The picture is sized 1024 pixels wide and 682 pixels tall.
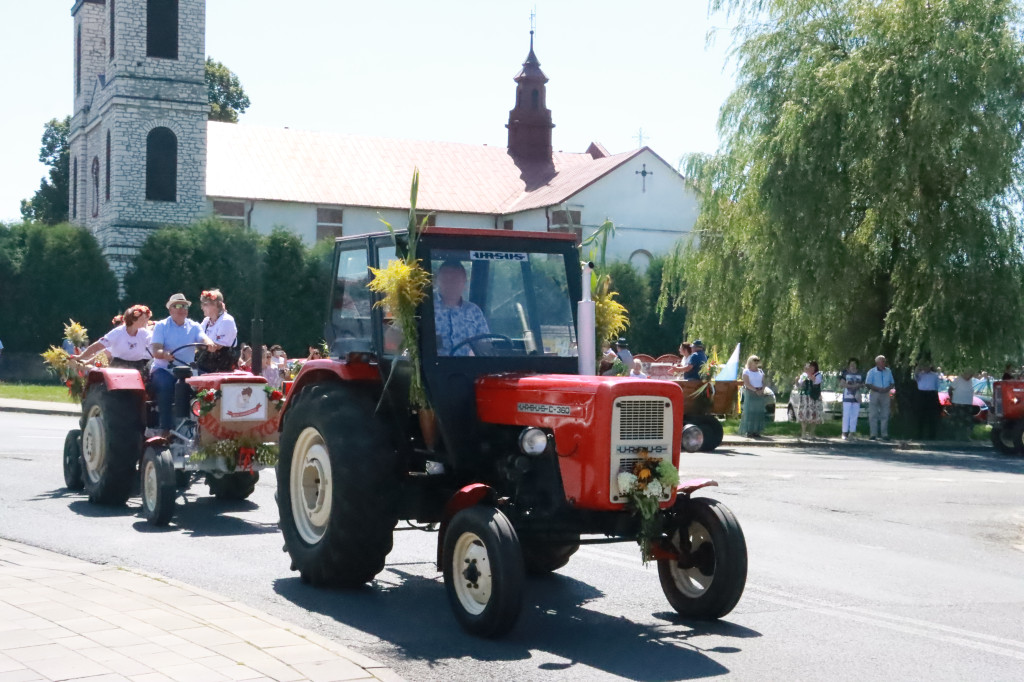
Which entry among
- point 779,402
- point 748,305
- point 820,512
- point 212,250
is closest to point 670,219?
point 779,402

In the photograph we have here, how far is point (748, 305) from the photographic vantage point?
29.5 metres

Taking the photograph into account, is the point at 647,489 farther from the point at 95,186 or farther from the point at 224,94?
the point at 224,94

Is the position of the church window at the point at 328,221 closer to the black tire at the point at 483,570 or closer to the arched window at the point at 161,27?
the arched window at the point at 161,27

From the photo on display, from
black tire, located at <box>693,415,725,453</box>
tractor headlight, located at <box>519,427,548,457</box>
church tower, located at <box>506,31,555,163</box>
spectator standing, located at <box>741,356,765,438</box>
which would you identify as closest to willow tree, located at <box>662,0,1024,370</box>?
spectator standing, located at <box>741,356,765,438</box>

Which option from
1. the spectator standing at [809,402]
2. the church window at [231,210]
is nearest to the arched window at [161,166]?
the church window at [231,210]

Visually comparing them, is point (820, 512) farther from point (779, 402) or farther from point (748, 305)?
point (779, 402)

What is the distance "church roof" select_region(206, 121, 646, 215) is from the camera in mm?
63406

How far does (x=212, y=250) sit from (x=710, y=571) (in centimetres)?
4820

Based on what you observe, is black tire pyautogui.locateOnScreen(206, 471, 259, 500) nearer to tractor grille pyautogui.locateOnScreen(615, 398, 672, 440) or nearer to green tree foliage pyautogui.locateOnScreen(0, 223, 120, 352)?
tractor grille pyautogui.locateOnScreen(615, 398, 672, 440)

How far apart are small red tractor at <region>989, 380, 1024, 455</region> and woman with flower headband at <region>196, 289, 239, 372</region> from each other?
17.0 metres

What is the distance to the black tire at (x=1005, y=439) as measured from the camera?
2466 centimetres

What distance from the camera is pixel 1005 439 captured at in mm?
24734

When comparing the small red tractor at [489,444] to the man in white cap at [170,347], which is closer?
the small red tractor at [489,444]

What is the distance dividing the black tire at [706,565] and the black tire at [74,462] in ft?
25.2
